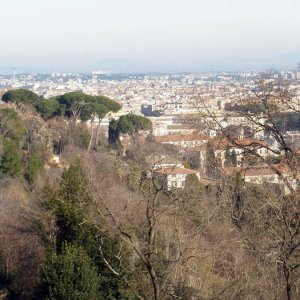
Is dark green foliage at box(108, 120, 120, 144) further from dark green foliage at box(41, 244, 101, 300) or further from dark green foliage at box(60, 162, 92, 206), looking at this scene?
dark green foliage at box(41, 244, 101, 300)

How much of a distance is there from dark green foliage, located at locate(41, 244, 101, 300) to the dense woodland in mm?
12

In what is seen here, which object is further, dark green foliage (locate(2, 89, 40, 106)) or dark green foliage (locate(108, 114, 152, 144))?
dark green foliage (locate(2, 89, 40, 106))

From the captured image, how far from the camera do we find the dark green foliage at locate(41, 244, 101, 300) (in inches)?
279

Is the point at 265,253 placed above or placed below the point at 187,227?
above

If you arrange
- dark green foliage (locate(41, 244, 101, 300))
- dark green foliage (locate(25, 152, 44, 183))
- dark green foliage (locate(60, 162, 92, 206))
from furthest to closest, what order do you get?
1. dark green foliage (locate(25, 152, 44, 183))
2. dark green foliage (locate(60, 162, 92, 206))
3. dark green foliage (locate(41, 244, 101, 300))

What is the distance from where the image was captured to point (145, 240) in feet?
25.5

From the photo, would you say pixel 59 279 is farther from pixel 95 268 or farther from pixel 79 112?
pixel 79 112

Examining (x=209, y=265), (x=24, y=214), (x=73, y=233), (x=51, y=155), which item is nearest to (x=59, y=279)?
(x=73, y=233)

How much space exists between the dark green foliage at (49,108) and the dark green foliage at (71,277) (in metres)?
16.7

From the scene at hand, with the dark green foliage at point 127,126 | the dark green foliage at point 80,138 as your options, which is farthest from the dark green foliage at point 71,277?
the dark green foliage at point 127,126

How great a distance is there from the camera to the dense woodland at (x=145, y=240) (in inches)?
217

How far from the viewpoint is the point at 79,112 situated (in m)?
24.5

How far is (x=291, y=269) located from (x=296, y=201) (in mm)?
520

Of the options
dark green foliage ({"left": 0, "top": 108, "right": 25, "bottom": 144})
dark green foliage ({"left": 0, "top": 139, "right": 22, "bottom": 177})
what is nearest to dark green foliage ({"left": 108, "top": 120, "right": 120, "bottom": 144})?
dark green foliage ({"left": 0, "top": 108, "right": 25, "bottom": 144})
